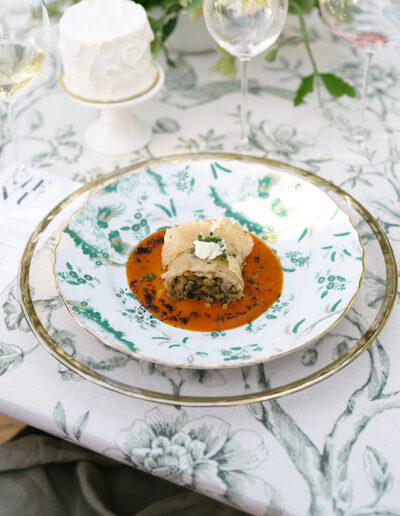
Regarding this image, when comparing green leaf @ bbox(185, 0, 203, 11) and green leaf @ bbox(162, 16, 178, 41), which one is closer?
green leaf @ bbox(185, 0, 203, 11)

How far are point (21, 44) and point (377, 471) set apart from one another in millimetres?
956

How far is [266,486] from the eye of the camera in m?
0.76

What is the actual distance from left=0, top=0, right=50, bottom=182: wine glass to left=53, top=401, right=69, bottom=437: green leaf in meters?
0.63

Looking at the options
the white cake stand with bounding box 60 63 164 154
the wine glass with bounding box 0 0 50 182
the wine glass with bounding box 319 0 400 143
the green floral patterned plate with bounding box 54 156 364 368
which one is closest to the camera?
the green floral patterned plate with bounding box 54 156 364 368

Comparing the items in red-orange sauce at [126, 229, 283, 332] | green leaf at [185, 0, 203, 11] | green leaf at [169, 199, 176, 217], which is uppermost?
green leaf at [185, 0, 203, 11]

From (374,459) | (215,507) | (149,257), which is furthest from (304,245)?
(215,507)

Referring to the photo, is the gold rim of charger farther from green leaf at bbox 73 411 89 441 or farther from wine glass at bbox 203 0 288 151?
wine glass at bbox 203 0 288 151

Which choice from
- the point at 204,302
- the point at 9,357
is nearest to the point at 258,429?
the point at 204,302

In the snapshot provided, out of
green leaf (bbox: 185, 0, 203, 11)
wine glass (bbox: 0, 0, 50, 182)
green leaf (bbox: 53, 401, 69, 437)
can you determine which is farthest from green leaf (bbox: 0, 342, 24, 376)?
green leaf (bbox: 185, 0, 203, 11)

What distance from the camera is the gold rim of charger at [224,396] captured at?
0.81 meters

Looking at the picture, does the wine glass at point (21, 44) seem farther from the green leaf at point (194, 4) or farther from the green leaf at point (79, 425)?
the green leaf at point (79, 425)

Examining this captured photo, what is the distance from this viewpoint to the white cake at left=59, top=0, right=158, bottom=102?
1.20m

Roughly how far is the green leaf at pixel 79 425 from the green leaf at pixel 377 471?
0.38 m

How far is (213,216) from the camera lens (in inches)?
44.5
